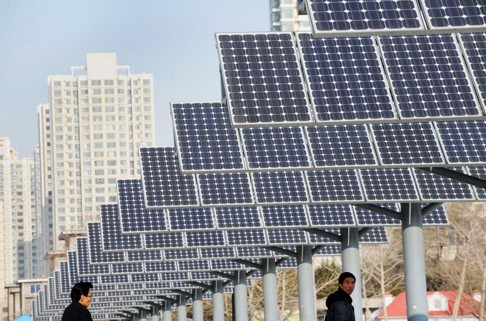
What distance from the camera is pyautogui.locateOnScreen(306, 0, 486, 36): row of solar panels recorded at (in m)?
24.2

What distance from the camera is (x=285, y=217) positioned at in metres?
46.6

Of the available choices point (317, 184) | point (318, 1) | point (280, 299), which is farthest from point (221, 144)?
point (280, 299)

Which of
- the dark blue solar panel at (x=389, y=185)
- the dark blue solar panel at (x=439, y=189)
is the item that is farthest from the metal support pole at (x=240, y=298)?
the dark blue solar panel at (x=439, y=189)

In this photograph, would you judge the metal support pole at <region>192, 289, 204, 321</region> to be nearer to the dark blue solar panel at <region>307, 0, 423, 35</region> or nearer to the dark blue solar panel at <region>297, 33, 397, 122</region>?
the dark blue solar panel at <region>297, 33, 397, 122</region>

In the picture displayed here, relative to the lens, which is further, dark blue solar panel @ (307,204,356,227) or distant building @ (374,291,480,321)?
distant building @ (374,291,480,321)

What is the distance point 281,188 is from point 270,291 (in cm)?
1425

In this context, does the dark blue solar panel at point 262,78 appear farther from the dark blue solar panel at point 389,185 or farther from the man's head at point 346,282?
the dark blue solar panel at point 389,185

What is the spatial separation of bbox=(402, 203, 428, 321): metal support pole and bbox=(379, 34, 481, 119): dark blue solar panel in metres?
9.16

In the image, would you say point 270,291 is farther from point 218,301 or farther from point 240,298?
point 218,301

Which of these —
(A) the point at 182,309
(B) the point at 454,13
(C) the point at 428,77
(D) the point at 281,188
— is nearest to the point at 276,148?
(D) the point at 281,188

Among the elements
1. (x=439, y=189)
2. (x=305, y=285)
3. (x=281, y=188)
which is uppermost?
(x=281, y=188)

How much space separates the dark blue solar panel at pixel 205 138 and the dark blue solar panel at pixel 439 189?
517 centimetres

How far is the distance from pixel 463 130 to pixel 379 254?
72527 mm

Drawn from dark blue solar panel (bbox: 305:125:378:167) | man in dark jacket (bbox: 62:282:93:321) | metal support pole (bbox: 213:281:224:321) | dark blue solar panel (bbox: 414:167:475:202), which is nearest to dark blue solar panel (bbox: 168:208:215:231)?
dark blue solar panel (bbox: 414:167:475:202)
